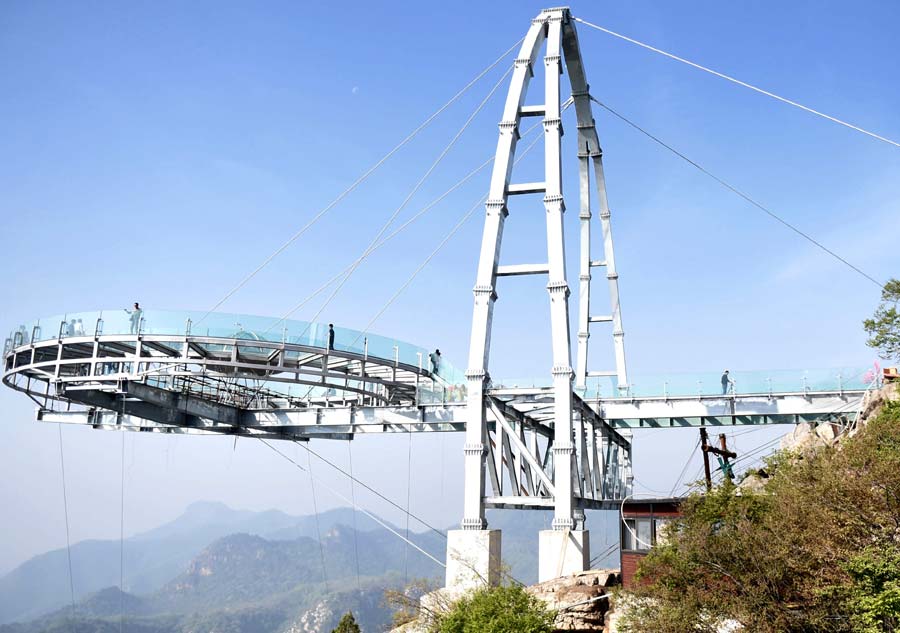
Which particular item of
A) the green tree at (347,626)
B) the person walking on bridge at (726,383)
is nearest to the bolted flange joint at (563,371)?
the person walking on bridge at (726,383)

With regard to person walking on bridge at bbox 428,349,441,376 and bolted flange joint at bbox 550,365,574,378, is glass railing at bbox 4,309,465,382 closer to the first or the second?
person walking on bridge at bbox 428,349,441,376

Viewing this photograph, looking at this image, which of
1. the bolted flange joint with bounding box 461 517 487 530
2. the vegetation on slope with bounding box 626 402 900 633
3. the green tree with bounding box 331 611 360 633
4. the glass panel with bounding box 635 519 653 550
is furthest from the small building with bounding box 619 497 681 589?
the green tree with bounding box 331 611 360 633

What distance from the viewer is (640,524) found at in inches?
1196

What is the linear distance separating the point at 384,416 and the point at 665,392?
14670 millimetres

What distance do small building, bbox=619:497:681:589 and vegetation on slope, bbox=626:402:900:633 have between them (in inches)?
169

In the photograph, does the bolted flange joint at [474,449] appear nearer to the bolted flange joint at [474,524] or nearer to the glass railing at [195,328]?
the bolted flange joint at [474,524]

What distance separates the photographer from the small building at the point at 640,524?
1172 inches

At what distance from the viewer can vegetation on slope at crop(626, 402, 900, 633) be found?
20219 millimetres

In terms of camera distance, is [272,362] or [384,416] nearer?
[272,362]

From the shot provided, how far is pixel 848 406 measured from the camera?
39188 millimetres

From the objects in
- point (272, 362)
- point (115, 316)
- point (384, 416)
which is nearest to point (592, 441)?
point (384, 416)

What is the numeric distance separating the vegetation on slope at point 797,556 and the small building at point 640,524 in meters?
4.28

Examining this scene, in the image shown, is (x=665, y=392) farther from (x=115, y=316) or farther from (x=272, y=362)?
(x=115, y=316)

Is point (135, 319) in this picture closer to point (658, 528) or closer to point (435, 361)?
point (435, 361)
